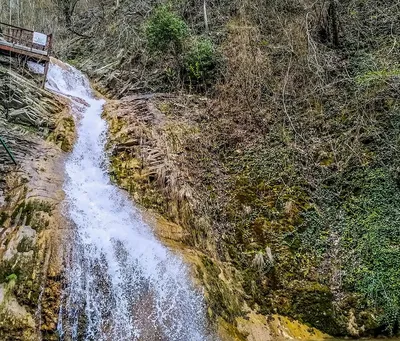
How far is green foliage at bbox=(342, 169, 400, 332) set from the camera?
697cm

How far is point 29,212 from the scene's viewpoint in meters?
7.12

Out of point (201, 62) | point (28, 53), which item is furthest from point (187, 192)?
point (28, 53)

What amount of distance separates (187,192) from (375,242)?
13.2 feet

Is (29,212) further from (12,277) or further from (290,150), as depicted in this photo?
(290,150)

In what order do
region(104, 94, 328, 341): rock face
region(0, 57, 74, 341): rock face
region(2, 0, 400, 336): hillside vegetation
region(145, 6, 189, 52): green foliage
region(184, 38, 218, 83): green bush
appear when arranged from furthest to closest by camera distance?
region(145, 6, 189, 52): green foliage → region(184, 38, 218, 83): green bush → region(2, 0, 400, 336): hillside vegetation → region(104, 94, 328, 341): rock face → region(0, 57, 74, 341): rock face

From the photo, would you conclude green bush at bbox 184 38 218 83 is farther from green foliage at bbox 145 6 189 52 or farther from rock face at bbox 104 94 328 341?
rock face at bbox 104 94 328 341

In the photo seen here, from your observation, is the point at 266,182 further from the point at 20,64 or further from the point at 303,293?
the point at 20,64

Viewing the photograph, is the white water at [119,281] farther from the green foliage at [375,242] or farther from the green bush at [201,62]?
the green bush at [201,62]

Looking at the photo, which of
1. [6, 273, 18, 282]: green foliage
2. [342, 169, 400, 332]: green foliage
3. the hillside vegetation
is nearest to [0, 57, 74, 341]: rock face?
[6, 273, 18, 282]: green foliage

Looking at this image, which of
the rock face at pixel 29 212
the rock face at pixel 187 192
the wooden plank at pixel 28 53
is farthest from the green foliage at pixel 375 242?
the wooden plank at pixel 28 53

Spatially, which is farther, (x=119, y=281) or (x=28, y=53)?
(x=28, y=53)

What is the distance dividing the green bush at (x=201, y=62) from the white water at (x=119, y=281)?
5.92 m

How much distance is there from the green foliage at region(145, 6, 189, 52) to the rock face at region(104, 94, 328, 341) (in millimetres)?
2241

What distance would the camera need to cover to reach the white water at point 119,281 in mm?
6195
